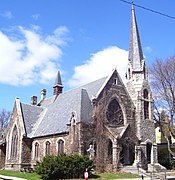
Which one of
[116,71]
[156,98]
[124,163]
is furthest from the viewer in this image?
[156,98]

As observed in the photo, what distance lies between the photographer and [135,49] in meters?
39.2

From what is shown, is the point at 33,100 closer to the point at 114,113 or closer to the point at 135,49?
the point at 135,49

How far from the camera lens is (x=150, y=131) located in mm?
35312

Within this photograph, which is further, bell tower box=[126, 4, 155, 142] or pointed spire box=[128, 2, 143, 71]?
pointed spire box=[128, 2, 143, 71]

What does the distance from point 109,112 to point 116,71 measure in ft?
16.4

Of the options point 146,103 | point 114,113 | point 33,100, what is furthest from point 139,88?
point 33,100

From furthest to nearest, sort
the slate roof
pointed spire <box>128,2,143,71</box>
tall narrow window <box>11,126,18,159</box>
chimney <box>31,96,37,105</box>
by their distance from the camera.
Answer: chimney <box>31,96,37,105</box> → pointed spire <box>128,2,143,71</box> → tall narrow window <box>11,126,18,159</box> → the slate roof

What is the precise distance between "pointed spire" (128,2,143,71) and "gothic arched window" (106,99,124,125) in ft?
22.0

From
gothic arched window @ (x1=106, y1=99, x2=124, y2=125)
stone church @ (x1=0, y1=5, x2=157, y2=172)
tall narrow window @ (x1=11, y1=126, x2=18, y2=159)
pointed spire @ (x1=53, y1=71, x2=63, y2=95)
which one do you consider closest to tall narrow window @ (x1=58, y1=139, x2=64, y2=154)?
stone church @ (x1=0, y1=5, x2=157, y2=172)

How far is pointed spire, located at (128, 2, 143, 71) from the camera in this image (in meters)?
38.0

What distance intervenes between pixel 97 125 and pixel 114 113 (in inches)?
138

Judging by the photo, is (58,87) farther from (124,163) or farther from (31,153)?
(124,163)

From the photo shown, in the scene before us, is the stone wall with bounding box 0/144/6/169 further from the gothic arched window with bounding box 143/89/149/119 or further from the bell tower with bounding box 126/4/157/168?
the gothic arched window with bounding box 143/89/149/119

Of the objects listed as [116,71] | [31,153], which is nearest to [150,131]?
[116,71]
